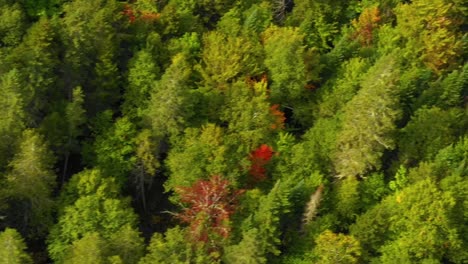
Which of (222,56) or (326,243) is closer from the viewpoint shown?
(326,243)

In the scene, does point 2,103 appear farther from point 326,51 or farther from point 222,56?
point 326,51

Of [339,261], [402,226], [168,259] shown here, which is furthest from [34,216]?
[402,226]

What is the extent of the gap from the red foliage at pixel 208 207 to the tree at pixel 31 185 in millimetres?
11453

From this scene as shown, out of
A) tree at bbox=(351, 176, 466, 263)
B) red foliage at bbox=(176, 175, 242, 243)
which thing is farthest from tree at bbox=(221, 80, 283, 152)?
tree at bbox=(351, 176, 466, 263)

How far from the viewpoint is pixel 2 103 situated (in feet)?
190

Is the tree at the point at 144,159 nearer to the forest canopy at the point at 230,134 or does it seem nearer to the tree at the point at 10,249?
the forest canopy at the point at 230,134

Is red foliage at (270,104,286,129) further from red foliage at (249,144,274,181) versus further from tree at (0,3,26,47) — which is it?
tree at (0,3,26,47)

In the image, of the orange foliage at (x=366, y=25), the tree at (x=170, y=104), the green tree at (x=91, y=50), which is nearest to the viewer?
the tree at (x=170, y=104)

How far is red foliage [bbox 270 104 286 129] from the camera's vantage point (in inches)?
2515

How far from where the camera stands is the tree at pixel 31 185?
181 ft

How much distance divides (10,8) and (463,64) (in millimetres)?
48117

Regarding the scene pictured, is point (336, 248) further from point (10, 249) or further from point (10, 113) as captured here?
point (10, 113)

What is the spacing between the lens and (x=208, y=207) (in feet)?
185

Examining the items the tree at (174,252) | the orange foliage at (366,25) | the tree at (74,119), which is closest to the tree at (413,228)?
the tree at (174,252)
